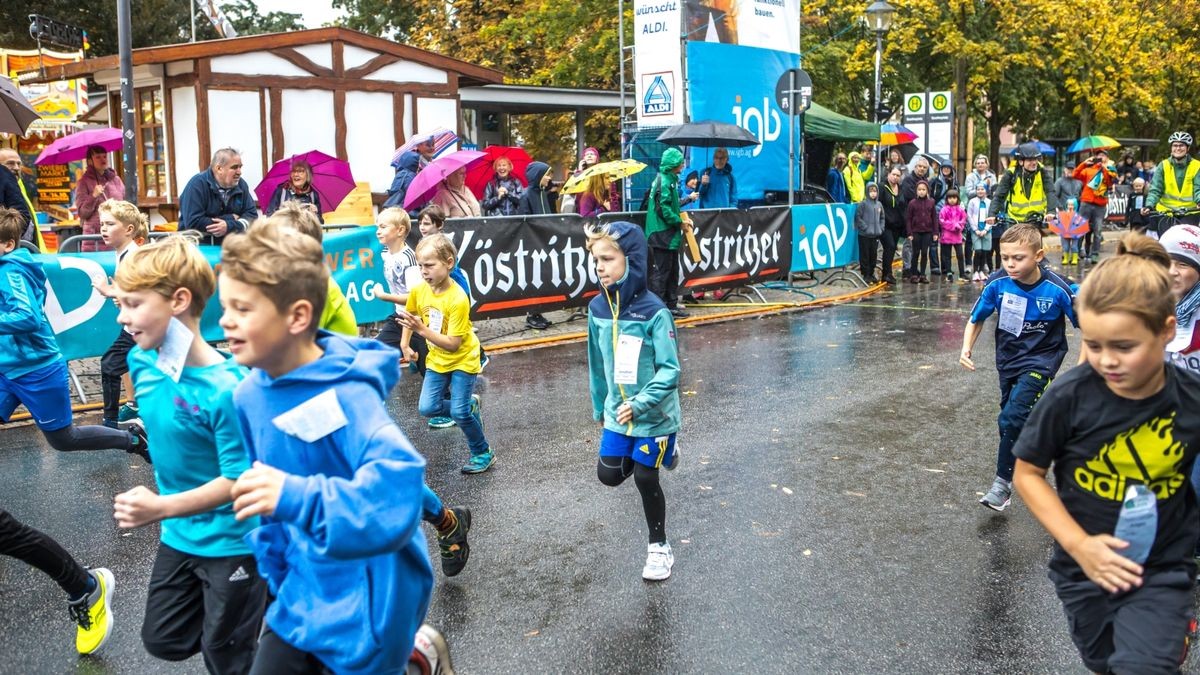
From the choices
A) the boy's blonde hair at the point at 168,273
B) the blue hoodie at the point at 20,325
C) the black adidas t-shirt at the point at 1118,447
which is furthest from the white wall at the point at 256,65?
the black adidas t-shirt at the point at 1118,447

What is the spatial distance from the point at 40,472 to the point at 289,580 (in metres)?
5.28

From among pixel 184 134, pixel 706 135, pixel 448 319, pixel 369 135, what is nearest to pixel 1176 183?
pixel 706 135

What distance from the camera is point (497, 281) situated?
40.4ft

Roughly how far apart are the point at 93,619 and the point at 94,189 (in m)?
9.59

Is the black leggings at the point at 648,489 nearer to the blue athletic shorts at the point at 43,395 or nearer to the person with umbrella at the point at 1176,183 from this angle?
the blue athletic shorts at the point at 43,395

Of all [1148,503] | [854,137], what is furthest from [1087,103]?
[1148,503]

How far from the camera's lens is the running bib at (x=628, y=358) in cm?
511

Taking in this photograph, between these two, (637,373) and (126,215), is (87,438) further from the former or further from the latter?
(637,373)

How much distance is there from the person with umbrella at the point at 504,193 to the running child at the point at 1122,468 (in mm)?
12240

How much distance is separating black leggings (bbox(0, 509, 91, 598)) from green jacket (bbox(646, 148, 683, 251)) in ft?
31.8

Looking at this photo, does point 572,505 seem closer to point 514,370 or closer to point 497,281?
point 514,370

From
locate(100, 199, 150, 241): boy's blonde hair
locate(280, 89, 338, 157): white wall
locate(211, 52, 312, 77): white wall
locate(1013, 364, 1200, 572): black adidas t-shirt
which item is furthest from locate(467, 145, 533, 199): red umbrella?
locate(1013, 364, 1200, 572): black adidas t-shirt

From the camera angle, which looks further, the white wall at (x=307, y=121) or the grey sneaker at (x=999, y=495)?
the white wall at (x=307, y=121)

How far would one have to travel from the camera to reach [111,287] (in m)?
6.59
